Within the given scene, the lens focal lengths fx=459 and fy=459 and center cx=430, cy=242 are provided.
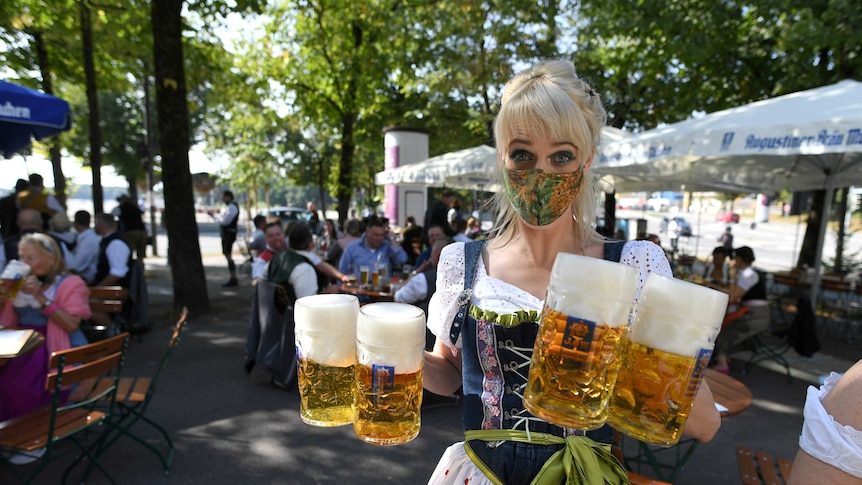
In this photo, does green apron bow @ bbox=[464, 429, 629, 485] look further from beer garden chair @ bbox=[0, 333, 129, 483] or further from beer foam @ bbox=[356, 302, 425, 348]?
beer garden chair @ bbox=[0, 333, 129, 483]

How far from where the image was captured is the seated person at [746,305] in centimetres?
469

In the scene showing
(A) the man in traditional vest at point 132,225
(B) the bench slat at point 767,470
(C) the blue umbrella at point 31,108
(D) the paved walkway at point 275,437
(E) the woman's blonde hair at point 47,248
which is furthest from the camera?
(A) the man in traditional vest at point 132,225

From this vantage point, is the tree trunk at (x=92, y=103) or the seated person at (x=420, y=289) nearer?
the seated person at (x=420, y=289)

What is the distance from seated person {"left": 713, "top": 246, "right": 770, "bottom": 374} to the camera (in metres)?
4.69

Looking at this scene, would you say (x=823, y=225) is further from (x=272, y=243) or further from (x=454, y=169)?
(x=272, y=243)

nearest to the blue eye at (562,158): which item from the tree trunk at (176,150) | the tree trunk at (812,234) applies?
the tree trunk at (176,150)

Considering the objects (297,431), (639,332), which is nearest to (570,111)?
(639,332)

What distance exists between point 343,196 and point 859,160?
9830 millimetres

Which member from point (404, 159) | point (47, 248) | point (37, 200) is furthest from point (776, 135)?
point (37, 200)

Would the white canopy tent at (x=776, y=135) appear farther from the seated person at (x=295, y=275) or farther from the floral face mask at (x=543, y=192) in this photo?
the seated person at (x=295, y=275)

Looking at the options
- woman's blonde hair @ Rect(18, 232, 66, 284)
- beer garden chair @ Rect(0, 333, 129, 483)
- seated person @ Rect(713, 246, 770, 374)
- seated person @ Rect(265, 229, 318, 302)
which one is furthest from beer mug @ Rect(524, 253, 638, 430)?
seated person @ Rect(713, 246, 770, 374)

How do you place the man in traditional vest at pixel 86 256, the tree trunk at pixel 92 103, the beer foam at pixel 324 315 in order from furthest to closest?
1. the tree trunk at pixel 92 103
2. the man in traditional vest at pixel 86 256
3. the beer foam at pixel 324 315

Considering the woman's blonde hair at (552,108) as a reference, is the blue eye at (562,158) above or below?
below

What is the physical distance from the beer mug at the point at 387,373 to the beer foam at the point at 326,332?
0.03 m
